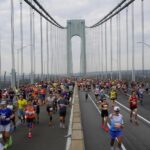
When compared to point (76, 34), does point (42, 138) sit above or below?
below

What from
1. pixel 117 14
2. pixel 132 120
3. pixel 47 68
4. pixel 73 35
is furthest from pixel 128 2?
pixel 73 35

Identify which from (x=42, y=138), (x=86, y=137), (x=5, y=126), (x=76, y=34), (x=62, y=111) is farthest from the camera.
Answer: (x=76, y=34)

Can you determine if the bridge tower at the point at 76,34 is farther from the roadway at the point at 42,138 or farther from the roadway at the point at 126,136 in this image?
the roadway at the point at 42,138

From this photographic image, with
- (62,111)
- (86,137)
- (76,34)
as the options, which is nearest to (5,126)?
(86,137)

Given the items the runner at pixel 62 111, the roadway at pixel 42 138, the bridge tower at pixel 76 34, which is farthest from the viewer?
the bridge tower at pixel 76 34

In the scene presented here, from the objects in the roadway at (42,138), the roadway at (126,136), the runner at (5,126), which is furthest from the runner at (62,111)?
the runner at (5,126)

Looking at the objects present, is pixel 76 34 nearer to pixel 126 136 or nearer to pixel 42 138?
pixel 126 136

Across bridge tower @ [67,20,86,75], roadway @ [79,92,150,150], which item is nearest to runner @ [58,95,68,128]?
roadway @ [79,92,150,150]

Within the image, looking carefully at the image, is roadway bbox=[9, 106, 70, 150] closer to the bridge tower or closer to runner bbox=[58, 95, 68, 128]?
runner bbox=[58, 95, 68, 128]

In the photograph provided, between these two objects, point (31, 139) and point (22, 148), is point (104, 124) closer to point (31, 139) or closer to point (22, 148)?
point (31, 139)
